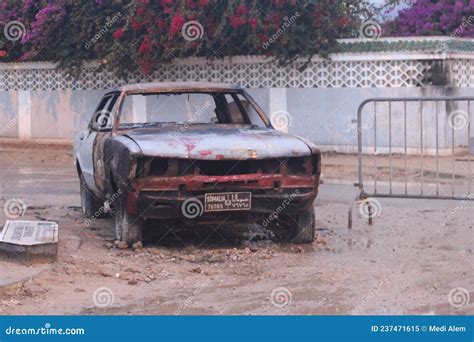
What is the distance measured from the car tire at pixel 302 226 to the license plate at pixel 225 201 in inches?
30.0

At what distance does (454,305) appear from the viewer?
6.75 metres

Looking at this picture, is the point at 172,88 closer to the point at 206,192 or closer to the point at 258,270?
the point at 206,192

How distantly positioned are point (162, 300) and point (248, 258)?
171 cm

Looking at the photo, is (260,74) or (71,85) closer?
(260,74)

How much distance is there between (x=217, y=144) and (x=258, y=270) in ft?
4.04

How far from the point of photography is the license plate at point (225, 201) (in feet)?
28.3

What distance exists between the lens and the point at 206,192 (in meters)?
8.61

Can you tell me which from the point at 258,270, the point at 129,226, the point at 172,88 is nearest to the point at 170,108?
the point at 172,88

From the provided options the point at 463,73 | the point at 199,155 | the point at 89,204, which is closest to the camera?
the point at 199,155

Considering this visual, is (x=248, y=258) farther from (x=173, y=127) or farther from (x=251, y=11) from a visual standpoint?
(x=251, y=11)

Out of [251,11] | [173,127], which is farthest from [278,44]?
[173,127]

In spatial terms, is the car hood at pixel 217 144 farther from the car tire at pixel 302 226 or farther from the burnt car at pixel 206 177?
the car tire at pixel 302 226

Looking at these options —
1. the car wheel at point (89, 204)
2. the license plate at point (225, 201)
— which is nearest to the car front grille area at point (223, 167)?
the license plate at point (225, 201)

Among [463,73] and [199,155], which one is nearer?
[199,155]
